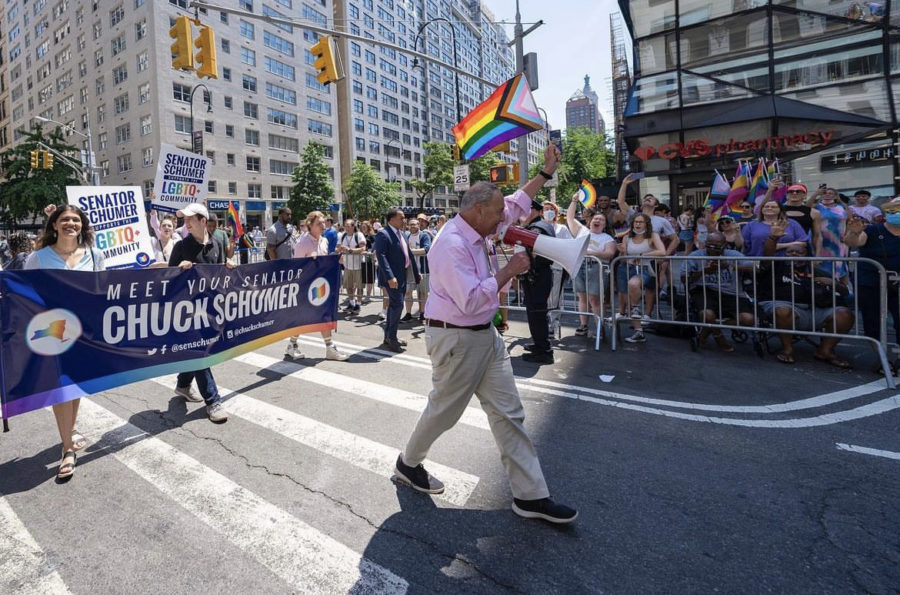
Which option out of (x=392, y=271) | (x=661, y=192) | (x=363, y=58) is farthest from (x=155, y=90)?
(x=392, y=271)

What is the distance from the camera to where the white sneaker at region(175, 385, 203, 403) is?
522cm

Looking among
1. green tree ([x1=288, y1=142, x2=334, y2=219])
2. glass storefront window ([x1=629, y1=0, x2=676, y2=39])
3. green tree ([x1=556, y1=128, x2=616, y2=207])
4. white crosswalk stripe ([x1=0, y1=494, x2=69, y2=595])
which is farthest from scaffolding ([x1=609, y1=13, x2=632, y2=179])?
white crosswalk stripe ([x1=0, y1=494, x2=69, y2=595])

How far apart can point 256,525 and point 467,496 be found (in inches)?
50.5

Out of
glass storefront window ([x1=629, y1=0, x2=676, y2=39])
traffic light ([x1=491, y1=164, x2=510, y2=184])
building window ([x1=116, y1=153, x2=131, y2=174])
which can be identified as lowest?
traffic light ([x1=491, y1=164, x2=510, y2=184])

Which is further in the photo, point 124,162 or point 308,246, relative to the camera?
point 124,162

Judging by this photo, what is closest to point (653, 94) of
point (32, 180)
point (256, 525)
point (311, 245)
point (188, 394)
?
point (311, 245)

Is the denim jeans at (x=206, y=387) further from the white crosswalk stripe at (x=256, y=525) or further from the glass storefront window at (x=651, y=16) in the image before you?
the glass storefront window at (x=651, y=16)

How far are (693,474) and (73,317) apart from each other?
4879mm

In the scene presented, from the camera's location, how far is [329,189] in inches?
1903

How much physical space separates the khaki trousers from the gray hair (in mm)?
745

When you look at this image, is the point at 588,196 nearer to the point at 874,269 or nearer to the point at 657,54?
the point at 874,269

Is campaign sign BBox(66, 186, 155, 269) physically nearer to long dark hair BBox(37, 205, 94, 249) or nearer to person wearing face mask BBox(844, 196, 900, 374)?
long dark hair BBox(37, 205, 94, 249)

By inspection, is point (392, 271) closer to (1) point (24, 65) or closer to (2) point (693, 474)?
(2) point (693, 474)

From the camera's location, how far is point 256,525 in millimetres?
2949
